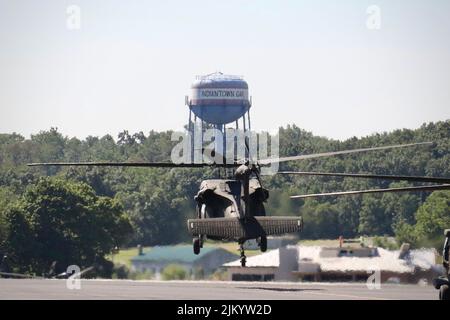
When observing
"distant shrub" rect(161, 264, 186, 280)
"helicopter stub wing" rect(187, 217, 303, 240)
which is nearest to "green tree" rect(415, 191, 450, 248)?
"distant shrub" rect(161, 264, 186, 280)

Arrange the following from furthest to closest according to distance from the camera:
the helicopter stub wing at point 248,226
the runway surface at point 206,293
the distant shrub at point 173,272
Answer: the distant shrub at point 173,272, the runway surface at point 206,293, the helicopter stub wing at point 248,226

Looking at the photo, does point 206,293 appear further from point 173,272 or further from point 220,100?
point 220,100

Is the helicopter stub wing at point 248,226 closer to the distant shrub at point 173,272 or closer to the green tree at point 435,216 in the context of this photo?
the distant shrub at point 173,272

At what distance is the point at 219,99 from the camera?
175 meters

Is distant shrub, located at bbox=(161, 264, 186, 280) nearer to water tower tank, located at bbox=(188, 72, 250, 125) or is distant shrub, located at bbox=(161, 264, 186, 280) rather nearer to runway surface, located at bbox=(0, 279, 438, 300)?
runway surface, located at bbox=(0, 279, 438, 300)

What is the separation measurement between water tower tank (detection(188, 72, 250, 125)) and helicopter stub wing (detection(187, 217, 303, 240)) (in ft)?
337

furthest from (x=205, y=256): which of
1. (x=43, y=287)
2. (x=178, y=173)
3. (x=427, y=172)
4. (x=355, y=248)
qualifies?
(x=427, y=172)

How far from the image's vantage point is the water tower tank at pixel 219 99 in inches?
6845

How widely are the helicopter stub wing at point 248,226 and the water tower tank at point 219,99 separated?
337ft

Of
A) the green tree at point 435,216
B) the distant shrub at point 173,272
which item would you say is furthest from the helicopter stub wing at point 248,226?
the green tree at point 435,216

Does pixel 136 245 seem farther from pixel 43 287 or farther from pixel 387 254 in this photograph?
pixel 43 287

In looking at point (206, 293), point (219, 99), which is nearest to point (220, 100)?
point (219, 99)
